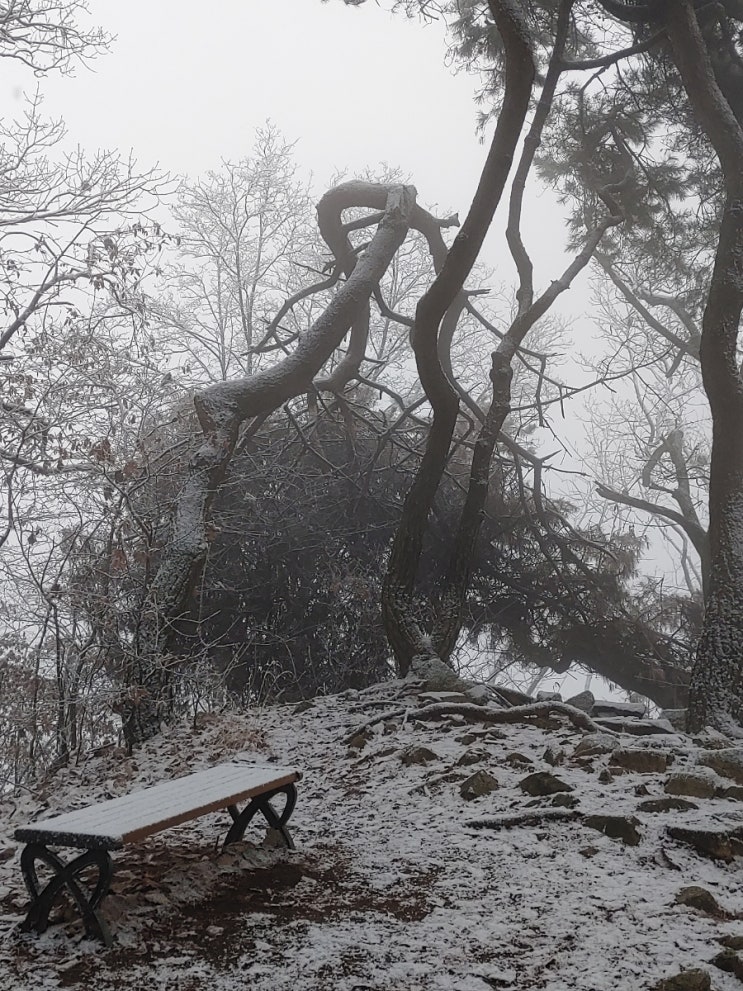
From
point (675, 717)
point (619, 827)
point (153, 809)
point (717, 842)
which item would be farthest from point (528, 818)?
point (675, 717)

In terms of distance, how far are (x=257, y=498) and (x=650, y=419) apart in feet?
33.4

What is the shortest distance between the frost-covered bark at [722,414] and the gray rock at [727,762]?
117 centimetres

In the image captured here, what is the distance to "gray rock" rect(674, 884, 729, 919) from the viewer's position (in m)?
3.11

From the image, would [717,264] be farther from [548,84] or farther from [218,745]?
[218,745]

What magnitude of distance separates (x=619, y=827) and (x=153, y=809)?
2.06 metres

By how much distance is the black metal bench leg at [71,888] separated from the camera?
3.02 metres

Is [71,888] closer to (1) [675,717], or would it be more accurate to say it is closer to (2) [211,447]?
(2) [211,447]

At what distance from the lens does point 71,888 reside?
3045 millimetres

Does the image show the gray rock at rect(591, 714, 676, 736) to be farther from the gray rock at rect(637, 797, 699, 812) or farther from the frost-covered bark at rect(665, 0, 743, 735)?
the gray rock at rect(637, 797, 699, 812)

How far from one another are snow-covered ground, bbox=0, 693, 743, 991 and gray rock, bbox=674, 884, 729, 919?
0.04m

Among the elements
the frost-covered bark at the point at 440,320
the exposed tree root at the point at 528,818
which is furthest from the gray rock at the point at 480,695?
the exposed tree root at the point at 528,818

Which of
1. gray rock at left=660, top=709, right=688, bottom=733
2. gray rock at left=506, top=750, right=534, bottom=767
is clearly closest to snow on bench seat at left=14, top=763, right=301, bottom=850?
gray rock at left=506, top=750, right=534, bottom=767

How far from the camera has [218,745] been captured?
19.8ft

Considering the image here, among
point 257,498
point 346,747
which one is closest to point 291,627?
point 257,498
